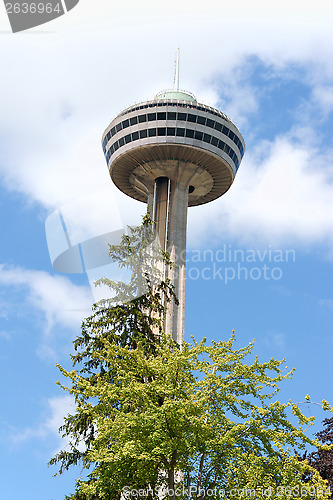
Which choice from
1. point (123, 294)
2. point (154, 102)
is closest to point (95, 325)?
point (123, 294)

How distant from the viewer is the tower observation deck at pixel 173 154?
67562 millimetres

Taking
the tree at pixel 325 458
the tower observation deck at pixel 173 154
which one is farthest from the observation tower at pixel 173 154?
the tree at pixel 325 458

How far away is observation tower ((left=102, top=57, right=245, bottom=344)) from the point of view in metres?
67.6

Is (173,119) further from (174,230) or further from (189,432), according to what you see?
(189,432)

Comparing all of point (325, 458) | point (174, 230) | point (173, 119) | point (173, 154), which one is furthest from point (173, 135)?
point (325, 458)

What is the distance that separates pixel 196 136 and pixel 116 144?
10.9 metres

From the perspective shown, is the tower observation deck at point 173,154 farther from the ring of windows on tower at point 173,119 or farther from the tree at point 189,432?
the tree at point 189,432

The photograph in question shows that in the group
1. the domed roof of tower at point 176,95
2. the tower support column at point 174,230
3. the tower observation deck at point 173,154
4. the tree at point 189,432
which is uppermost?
the domed roof of tower at point 176,95

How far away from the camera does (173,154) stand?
227 feet

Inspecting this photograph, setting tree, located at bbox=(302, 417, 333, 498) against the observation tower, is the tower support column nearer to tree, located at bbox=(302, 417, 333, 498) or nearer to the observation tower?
the observation tower

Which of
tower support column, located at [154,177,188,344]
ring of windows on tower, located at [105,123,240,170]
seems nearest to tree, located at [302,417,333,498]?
tower support column, located at [154,177,188,344]

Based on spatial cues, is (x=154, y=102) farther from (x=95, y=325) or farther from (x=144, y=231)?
(x=95, y=325)

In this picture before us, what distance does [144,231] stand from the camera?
31.0 metres

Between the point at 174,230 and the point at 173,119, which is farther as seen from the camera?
the point at 174,230
